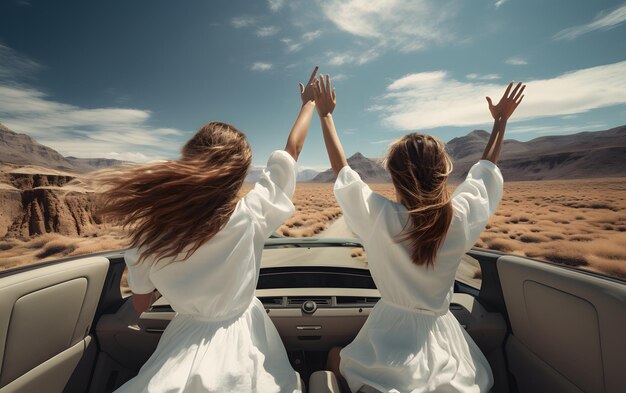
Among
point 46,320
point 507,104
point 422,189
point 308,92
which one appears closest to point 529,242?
point 507,104

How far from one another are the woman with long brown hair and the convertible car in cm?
20

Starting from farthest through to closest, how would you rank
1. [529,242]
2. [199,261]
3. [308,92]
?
[529,242]
[308,92]
[199,261]

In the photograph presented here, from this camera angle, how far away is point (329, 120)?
6.54ft

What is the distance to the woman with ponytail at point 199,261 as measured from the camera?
1303mm

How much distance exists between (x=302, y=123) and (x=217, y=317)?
1259 millimetres

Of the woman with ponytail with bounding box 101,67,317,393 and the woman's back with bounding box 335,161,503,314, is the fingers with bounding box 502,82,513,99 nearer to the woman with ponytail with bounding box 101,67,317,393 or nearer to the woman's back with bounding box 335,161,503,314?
the woman's back with bounding box 335,161,503,314

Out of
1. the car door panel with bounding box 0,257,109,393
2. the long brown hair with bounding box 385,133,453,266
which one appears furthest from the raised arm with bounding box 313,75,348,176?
the car door panel with bounding box 0,257,109,393

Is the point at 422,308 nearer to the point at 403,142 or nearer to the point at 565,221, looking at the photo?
the point at 403,142

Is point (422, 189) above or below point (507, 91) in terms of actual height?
below

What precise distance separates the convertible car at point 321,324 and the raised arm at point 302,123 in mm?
1257

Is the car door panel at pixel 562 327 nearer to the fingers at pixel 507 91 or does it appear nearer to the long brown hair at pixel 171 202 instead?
the fingers at pixel 507 91

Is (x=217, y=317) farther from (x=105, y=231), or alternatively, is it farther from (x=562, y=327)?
(x=105, y=231)

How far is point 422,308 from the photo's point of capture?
1.52 m

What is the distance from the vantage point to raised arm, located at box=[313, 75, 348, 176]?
1.82 meters
